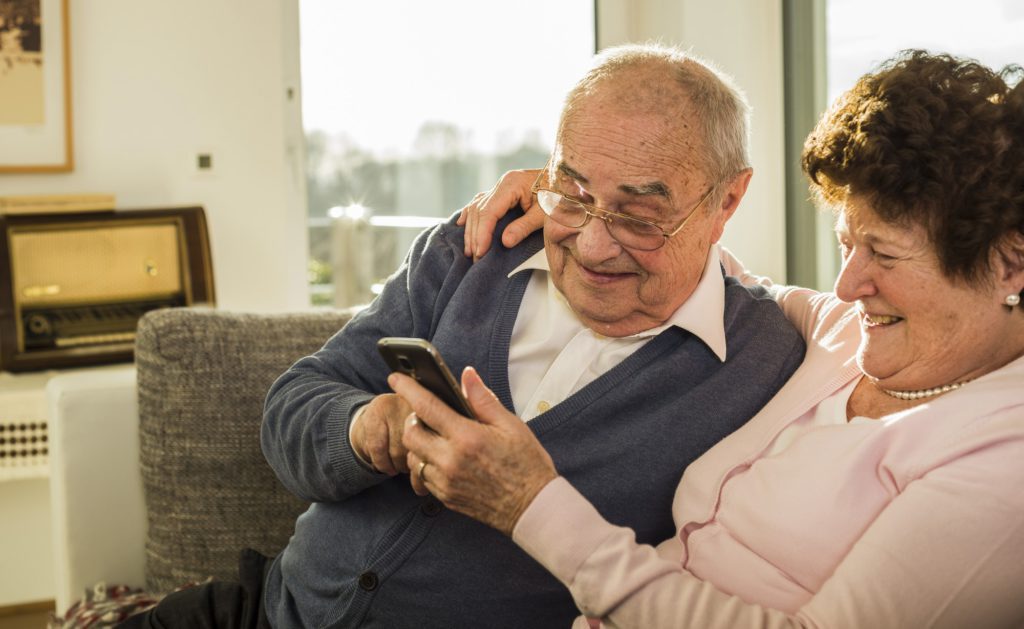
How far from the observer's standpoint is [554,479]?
3.73ft

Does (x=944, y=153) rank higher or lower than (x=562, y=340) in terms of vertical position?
higher

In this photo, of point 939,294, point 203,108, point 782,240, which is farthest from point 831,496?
point 203,108

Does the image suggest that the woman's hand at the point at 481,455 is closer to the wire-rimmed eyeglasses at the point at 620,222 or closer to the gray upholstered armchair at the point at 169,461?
the wire-rimmed eyeglasses at the point at 620,222

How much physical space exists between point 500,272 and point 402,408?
37 cm

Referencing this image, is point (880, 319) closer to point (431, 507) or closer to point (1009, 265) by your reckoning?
point (1009, 265)

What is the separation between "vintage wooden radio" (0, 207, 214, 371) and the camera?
9.76 feet

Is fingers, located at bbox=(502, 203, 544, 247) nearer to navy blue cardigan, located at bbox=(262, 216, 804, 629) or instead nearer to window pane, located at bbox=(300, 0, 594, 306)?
navy blue cardigan, located at bbox=(262, 216, 804, 629)

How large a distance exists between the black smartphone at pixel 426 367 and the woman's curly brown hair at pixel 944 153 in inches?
20.9

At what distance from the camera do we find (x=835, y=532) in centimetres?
113

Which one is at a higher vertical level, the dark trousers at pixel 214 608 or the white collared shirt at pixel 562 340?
the white collared shirt at pixel 562 340

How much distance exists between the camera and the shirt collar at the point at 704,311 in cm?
146

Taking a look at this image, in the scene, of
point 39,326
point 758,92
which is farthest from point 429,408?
point 758,92

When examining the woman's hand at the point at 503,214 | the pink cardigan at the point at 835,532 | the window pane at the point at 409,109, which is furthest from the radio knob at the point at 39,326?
the pink cardigan at the point at 835,532

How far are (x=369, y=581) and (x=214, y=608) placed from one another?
1.00 feet
